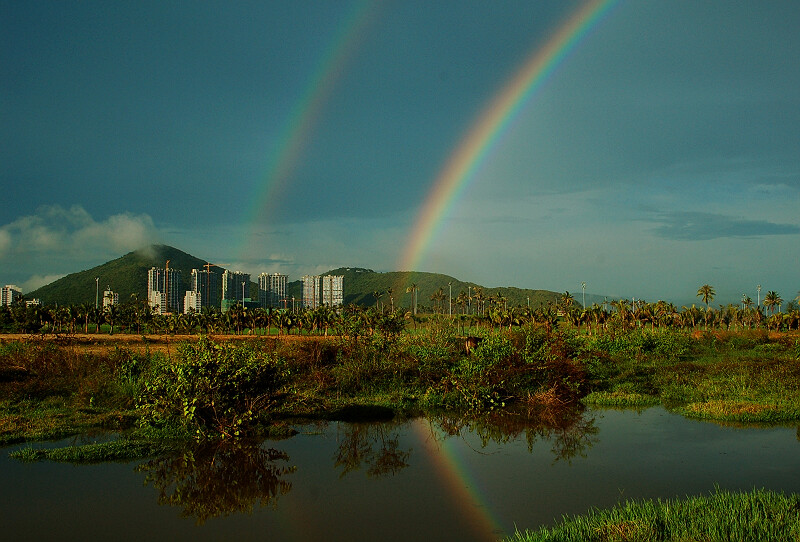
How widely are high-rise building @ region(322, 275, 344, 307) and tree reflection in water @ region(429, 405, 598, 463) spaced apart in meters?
135

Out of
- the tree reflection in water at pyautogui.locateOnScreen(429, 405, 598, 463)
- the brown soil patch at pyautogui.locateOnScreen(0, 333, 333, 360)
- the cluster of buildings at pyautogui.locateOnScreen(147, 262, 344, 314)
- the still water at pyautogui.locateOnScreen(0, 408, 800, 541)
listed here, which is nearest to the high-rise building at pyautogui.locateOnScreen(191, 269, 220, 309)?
the cluster of buildings at pyautogui.locateOnScreen(147, 262, 344, 314)

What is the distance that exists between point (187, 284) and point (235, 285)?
14.5 metres

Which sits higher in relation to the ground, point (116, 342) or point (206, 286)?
point (206, 286)

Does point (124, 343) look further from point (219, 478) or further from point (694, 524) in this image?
point (694, 524)

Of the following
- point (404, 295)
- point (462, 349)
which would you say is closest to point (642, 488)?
point (462, 349)

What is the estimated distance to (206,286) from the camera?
138 meters

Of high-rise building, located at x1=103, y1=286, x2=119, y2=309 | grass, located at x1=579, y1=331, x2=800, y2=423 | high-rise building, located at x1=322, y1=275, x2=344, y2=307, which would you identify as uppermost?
high-rise building, located at x1=322, y1=275, x2=344, y2=307

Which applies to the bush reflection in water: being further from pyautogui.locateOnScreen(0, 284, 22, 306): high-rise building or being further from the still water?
pyautogui.locateOnScreen(0, 284, 22, 306): high-rise building

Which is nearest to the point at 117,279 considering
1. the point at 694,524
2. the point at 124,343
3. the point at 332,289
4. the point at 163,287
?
the point at 163,287

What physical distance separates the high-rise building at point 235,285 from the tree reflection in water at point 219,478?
133083mm

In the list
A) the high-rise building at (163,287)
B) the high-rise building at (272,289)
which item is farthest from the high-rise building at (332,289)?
the high-rise building at (163,287)

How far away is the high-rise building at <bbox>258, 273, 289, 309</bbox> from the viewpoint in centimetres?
15750

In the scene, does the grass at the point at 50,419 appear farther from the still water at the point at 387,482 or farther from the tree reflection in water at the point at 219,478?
the tree reflection in water at the point at 219,478

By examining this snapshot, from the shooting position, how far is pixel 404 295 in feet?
469
